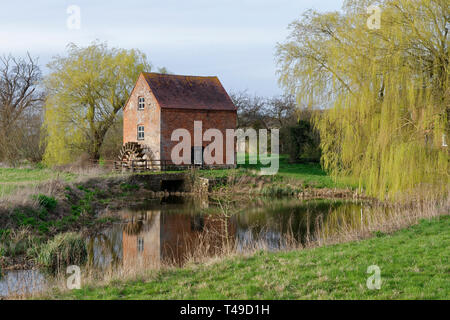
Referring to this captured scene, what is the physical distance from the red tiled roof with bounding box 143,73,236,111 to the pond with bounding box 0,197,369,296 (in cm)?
718

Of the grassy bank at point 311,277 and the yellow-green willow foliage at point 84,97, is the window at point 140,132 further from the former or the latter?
the grassy bank at point 311,277

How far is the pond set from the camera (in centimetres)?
897

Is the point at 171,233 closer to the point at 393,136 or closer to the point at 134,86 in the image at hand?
the point at 393,136

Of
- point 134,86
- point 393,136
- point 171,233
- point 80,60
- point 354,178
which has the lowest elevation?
point 171,233

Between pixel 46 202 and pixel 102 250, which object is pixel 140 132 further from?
pixel 102 250

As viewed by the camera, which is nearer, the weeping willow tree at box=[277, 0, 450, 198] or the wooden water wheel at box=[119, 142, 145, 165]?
the weeping willow tree at box=[277, 0, 450, 198]

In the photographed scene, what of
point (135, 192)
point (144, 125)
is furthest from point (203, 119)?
point (135, 192)

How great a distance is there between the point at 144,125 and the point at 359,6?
53.6ft

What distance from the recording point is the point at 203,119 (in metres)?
24.9

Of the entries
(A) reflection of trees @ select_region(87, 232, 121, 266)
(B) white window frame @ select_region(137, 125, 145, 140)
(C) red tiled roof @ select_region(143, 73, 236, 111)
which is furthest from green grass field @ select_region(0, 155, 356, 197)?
(A) reflection of trees @ select_region(87, 232, 121, 266)

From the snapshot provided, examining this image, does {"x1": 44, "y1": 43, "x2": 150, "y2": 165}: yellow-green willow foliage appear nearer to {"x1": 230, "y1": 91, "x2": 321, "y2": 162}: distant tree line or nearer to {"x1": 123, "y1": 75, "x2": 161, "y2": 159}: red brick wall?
{"x1": 123, "y1": 75, "x2": 161, "y2": 159}: red brick wall

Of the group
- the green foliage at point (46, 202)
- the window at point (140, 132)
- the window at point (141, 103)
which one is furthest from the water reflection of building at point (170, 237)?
the window at point (141, 103)
